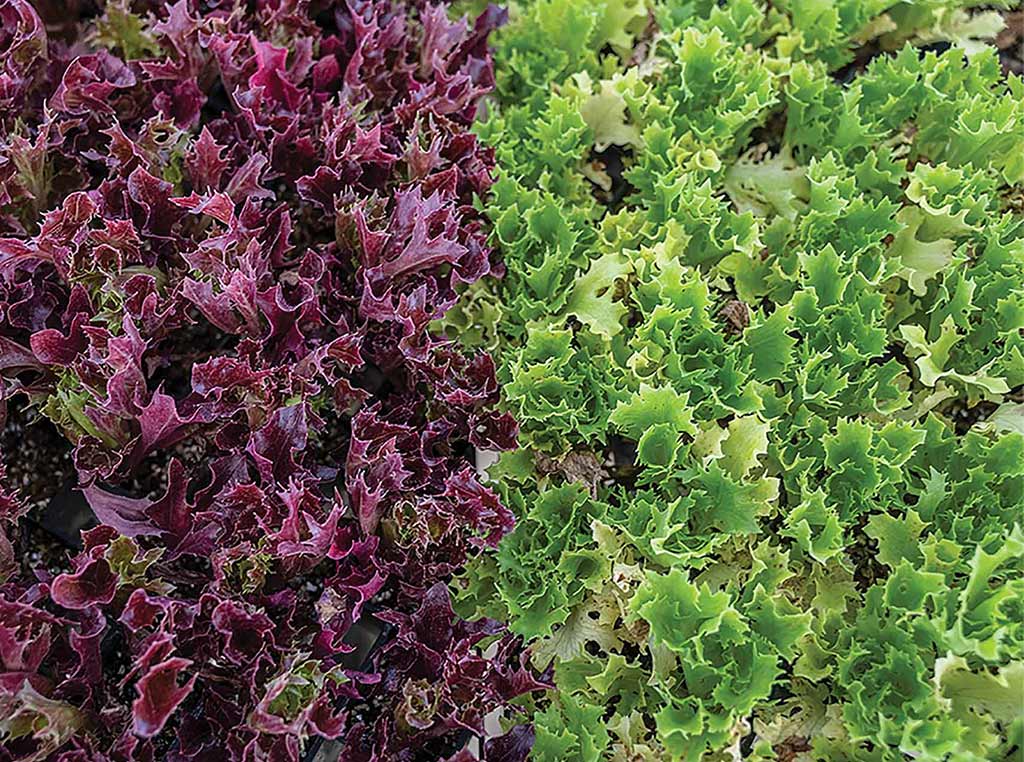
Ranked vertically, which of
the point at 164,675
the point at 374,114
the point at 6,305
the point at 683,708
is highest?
the point at 374,114

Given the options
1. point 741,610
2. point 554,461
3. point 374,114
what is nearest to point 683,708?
point 741,610

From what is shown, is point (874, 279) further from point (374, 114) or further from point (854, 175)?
point (374, 114)

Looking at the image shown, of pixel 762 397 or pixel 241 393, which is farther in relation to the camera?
pixel 762 397
